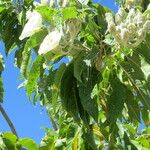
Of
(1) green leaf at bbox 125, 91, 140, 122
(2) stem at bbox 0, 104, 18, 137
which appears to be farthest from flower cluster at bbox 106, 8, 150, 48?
(2) stem at bbox 0, 104, 18, 137

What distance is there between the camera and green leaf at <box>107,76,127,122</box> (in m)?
3.44

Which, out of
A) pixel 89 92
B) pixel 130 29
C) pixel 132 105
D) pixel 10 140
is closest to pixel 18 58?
pixel 10 140

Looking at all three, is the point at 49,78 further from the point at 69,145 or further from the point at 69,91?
the point at 69,145

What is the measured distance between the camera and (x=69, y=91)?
3502 millimetres

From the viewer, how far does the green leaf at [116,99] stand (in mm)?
3439

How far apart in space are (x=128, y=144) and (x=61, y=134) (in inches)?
19.5

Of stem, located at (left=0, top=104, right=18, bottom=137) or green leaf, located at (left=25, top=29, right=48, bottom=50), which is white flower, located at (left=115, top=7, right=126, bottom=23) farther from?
stem, located at (left=0, top=104, right=18, bottom=137)

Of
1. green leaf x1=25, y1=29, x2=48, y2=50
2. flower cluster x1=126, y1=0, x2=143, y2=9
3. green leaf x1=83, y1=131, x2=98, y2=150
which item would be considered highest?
green leaf x1=25, y1=29, x2=48, y2=50

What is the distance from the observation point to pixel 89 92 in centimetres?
334

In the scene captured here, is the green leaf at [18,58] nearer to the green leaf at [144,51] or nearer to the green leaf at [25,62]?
the green leaf at [25,62]

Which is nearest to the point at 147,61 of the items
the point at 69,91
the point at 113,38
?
the point at 113,38

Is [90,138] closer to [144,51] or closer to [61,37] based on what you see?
[144,51]

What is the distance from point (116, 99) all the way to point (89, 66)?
277mm

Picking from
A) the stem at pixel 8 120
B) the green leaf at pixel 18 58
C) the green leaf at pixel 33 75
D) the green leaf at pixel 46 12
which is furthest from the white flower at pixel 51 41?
the green leaf at pixel 18 58
